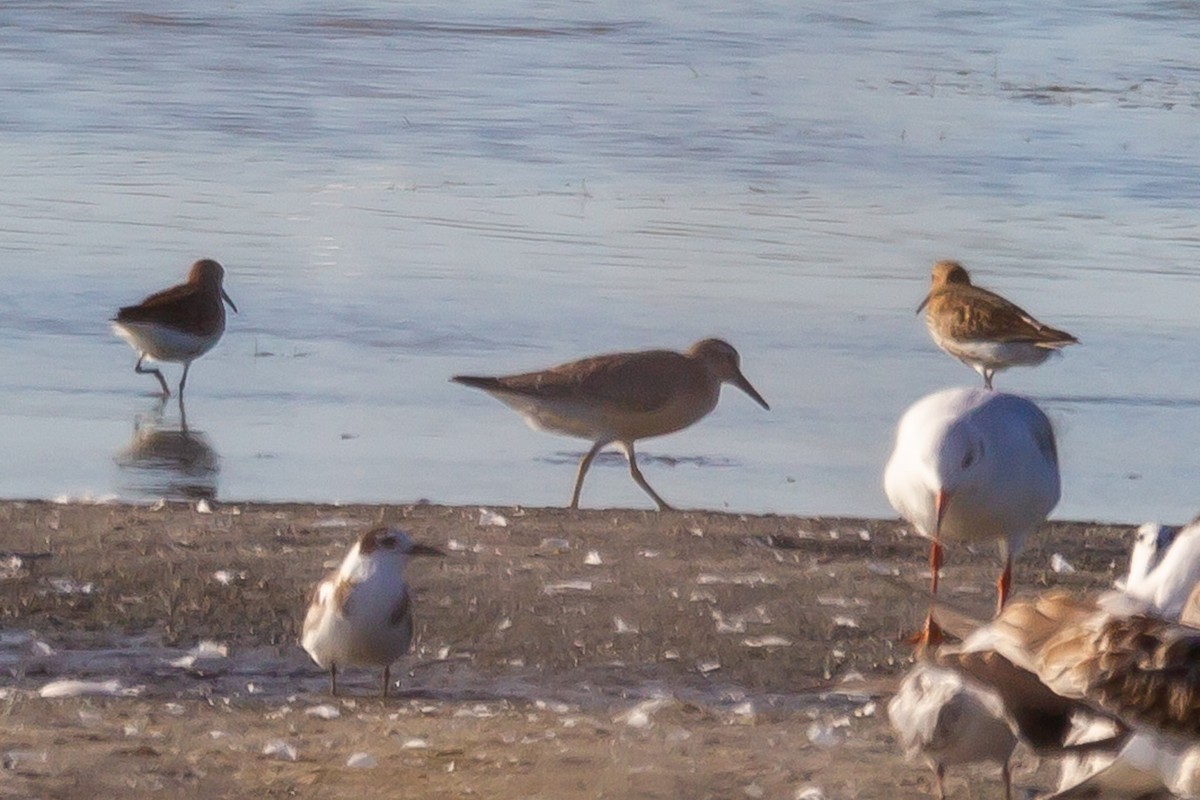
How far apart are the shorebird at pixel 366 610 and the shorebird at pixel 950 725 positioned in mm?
1615

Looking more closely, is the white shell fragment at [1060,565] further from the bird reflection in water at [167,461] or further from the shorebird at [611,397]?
the bird reflection in water at [167,461]

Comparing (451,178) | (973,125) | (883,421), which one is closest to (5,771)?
(883,421)

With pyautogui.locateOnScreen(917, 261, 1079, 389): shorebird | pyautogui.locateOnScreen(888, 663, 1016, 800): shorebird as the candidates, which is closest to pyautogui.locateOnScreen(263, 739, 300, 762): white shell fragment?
pyautogui.locateOnScreen(888, 663, 1016, 800): shorebird

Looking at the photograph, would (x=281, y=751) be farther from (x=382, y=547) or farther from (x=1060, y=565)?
(x=1060, y=565)

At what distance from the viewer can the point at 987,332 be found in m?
12.2

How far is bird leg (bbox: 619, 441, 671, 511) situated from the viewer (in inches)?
369

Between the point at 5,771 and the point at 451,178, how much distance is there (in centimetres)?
1325

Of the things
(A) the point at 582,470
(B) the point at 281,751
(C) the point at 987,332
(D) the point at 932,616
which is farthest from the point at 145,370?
(D) the point at 932,616

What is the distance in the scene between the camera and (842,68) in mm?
27391

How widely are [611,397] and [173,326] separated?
9.34ft

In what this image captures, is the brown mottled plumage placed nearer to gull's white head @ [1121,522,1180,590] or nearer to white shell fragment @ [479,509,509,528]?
gull's white head @ [1121,522,1180,590]

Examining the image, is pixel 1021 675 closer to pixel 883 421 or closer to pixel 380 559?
pixel 380 559

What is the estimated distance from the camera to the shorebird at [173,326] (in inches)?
456

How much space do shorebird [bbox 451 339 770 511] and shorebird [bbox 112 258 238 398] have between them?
2.27 m
